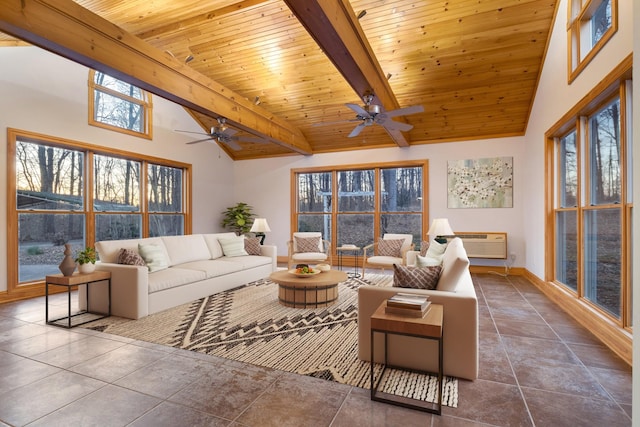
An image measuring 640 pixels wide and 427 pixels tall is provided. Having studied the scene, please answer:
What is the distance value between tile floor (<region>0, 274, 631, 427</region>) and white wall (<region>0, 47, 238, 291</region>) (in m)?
2.98

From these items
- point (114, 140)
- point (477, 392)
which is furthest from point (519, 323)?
point (114, 140)

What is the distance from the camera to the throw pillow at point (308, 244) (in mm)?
6309

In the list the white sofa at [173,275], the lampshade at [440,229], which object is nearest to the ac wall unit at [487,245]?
the lampshade at [440,229]

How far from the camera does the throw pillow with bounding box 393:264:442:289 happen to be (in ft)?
8.23

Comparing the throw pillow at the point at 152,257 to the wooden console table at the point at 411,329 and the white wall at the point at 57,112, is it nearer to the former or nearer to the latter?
the white wall at the point at 57,112

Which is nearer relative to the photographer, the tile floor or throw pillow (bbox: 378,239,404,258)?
the tile floor

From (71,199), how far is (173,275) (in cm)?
266

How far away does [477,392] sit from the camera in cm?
209

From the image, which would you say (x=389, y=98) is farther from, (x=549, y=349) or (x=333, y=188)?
(x=549, y=349)

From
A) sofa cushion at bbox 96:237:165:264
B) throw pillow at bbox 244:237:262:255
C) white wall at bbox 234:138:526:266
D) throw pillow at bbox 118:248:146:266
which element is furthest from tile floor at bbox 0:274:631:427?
white wall at bbox 234:138:526:266

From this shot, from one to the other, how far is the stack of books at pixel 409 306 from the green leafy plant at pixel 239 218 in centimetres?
632

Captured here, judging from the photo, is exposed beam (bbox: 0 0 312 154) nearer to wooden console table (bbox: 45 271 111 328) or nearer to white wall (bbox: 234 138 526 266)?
wooden console table (bbox: 45 271 111 328)

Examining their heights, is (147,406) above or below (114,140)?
below

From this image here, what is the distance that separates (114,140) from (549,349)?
6.74 meters
